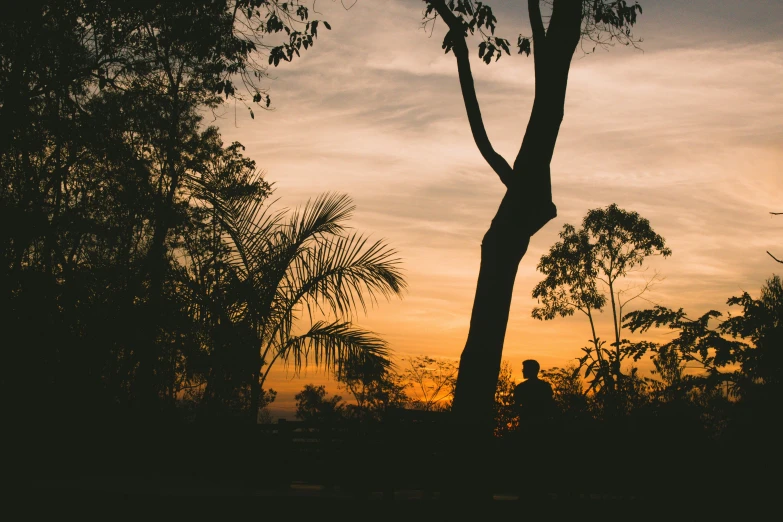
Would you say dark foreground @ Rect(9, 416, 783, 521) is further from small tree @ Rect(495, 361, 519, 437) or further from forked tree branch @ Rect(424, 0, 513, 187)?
forked tree branch @ Rect(424, 0, 513, 187)

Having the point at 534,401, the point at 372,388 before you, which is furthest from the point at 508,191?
the point at 372,388

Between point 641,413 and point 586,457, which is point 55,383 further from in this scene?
point 641,413

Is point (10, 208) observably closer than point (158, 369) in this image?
Yes

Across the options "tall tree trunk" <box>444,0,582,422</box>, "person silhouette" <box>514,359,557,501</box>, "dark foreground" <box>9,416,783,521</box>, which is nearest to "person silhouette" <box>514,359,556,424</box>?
"person silhouette" <box>514,359,557,501</box>

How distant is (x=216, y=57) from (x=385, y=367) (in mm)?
4473

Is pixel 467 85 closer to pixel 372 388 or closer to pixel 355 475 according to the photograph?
pixel 355 475

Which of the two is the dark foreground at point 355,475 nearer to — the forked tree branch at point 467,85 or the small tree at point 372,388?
the small tree at point 372,388

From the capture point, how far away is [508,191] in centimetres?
721

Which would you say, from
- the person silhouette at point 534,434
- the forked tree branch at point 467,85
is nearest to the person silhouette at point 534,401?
the person silhouette at point 534,434

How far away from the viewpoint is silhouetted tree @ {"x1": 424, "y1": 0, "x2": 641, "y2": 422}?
6.72m

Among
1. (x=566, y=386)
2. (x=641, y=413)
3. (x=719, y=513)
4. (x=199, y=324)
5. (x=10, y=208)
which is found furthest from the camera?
(x=566, y=386)

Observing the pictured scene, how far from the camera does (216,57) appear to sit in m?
9.13

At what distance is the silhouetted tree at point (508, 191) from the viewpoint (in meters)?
6.72

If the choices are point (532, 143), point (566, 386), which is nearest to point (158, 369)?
point (532, 143)
